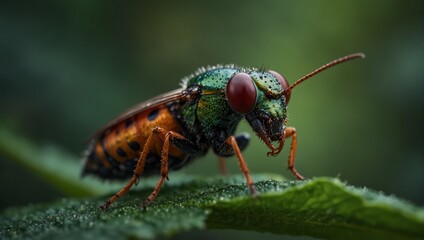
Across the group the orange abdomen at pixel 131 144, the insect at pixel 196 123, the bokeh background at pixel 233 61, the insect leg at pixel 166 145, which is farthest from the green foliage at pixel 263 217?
the bokeh background at pixel 233 61

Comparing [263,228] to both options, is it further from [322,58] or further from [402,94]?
[322,58]

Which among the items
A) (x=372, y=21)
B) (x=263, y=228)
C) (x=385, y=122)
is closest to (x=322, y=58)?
(x=372, y=21)

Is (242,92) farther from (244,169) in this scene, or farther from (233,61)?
(233,61)

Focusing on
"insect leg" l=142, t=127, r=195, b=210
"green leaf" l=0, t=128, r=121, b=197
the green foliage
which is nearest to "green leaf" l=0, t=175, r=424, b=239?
the green foliage

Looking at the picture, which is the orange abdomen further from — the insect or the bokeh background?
the bokeh background

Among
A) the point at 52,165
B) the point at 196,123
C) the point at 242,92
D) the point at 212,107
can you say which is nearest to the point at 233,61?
the point at 196,123
